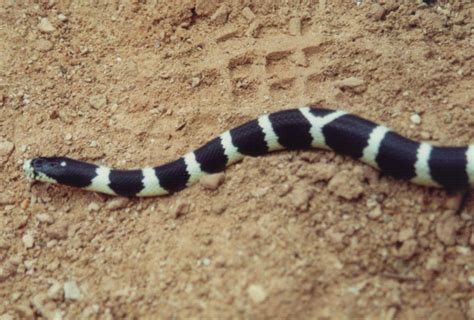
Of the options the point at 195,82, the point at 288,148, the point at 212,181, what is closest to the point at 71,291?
the point at 212,181

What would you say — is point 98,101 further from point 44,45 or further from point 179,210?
point 179,210

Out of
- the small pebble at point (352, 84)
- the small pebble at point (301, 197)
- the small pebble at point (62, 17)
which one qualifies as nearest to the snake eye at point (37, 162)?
the small pebble at point (62, 17)

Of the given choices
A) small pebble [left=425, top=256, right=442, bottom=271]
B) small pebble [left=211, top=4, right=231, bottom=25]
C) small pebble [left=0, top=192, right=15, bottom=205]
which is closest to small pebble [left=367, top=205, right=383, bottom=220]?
small pebble [left=425, top=256, right=442, bottom=271]

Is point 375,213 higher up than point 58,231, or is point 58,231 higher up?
point 375,213

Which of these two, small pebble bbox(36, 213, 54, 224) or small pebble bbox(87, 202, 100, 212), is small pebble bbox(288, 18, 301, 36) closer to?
small pebble bbox(87, 202, 100, 212)

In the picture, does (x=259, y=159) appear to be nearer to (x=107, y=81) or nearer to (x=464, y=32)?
(x=107, y=81)

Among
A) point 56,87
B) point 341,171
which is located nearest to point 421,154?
point 341,171
